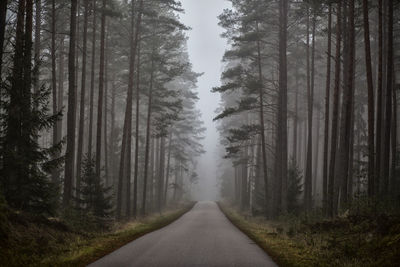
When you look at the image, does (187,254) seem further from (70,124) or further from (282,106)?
(282,106)

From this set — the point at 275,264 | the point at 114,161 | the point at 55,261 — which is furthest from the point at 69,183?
the point at 114,161

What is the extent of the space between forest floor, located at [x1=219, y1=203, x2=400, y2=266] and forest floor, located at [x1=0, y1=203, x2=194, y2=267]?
192 inches

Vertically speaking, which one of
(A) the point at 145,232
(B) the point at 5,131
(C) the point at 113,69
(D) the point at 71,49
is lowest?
(A) the point at 145,232

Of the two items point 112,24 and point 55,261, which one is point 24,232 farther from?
point 112,24

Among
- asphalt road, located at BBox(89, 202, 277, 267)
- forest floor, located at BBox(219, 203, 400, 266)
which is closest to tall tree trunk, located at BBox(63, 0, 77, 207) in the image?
asphalt road, located at BBox(89, 202, 277, 267)

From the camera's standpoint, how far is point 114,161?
33219 mm

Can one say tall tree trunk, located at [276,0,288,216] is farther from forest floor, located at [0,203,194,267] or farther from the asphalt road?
forest floor, located at [0,203,194,267]

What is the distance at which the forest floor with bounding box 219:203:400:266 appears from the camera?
894cm

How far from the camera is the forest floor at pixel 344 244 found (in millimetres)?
8938

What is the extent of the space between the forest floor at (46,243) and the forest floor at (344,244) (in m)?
4.88

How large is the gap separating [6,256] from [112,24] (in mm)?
20858

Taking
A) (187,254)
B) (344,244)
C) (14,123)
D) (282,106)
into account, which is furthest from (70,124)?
(282,106)

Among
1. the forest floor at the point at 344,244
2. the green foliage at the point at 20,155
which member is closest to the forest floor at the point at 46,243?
the green foliage at the point at 20,155

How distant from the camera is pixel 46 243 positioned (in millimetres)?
10453
